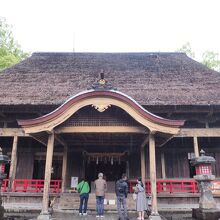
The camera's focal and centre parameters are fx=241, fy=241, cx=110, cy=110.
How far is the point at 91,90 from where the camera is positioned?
8.18 metres

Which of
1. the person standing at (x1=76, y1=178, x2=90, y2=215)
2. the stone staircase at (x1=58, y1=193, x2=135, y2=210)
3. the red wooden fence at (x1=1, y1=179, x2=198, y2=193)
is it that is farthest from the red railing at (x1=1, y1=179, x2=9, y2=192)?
the person standing at (x1=76, y1=178, x2=90, y2=215)

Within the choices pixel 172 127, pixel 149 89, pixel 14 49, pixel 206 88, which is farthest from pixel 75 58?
pixel 14 49

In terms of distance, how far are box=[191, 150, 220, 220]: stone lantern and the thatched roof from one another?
3.82m

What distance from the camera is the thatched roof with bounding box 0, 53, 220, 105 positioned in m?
11.7

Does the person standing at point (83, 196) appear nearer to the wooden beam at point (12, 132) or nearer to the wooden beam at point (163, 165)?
the wooden beam at point (12, 132)

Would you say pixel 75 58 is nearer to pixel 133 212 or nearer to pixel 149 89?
pixel 149 89

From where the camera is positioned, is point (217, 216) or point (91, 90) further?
point (91, 90)

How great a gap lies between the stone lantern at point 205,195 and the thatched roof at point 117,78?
382cm

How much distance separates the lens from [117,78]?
14.5m

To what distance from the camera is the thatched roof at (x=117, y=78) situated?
11.7 meters

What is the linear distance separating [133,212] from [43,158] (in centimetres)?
558

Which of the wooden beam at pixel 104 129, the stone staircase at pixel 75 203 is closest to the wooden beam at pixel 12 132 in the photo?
the stone staircase at pixel 75 203

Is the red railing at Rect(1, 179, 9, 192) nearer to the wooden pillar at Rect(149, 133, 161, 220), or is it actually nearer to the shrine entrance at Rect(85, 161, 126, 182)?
the shrine entrance at Rect(85, 161, 126, 182)

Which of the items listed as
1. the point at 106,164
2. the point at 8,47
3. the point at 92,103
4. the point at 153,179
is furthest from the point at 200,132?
the point at 8,47
